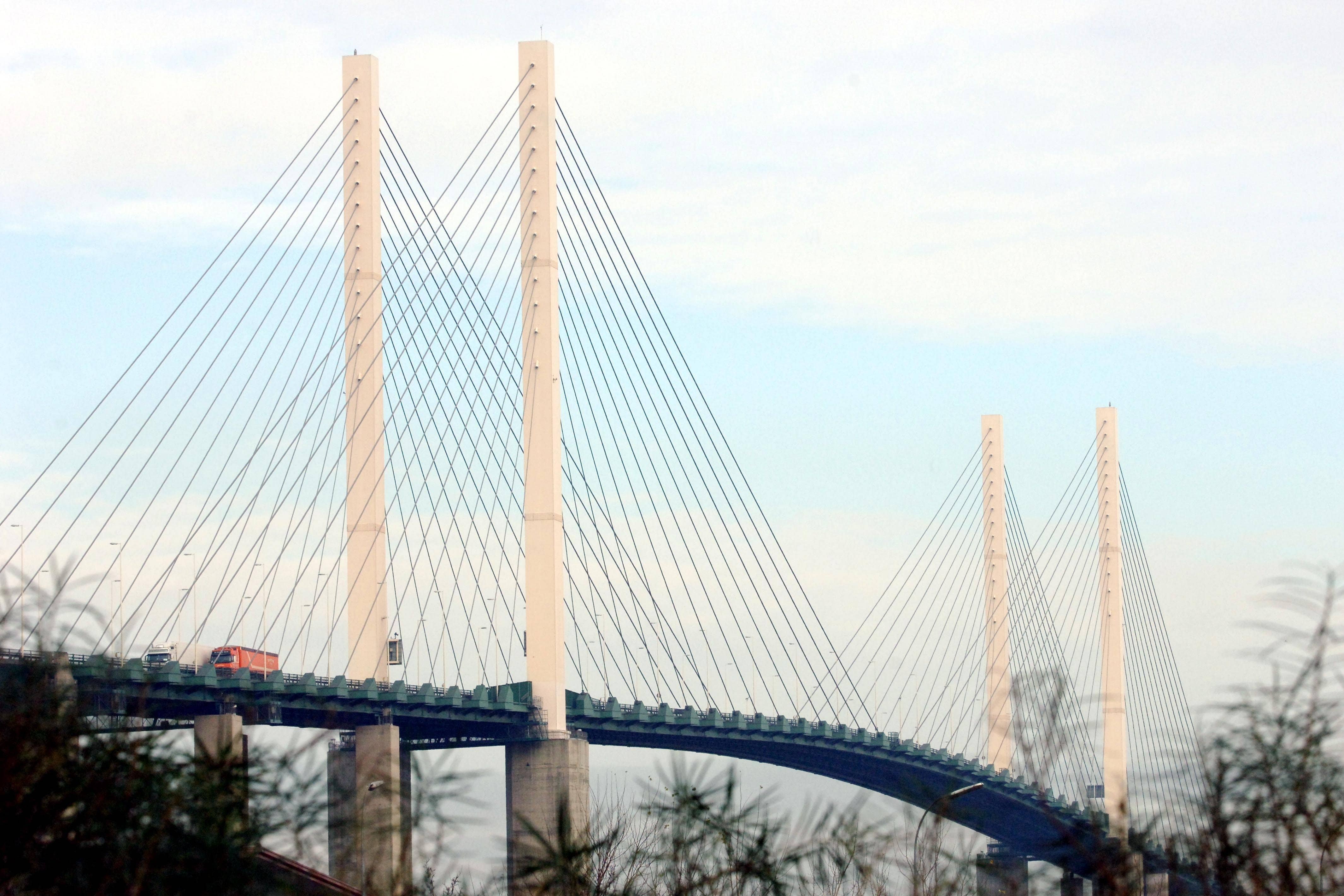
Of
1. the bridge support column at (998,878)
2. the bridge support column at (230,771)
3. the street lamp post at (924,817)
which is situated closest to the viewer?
the bridge support column at (230,771)

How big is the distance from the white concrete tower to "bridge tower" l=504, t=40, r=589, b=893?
0.03 metres

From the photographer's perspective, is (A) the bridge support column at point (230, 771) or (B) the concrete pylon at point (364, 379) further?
(B) the concrete pylon at point (364, 379)

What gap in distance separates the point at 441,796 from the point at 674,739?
5685 centimetres

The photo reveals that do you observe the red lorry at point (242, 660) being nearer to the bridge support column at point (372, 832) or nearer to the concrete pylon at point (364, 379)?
the concrete pylon at point (364, 379)

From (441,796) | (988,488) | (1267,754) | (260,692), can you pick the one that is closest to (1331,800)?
(1267,754)

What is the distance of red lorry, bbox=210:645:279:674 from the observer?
5638 cm

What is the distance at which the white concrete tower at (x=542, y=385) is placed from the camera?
→ 57.1 meters

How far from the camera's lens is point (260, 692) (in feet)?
178

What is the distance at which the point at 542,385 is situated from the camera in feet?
189

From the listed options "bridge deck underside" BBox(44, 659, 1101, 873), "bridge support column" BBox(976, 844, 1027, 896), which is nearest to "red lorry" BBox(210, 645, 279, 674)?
"bridge deck underside" BBox(44, 659, 1101, 873)

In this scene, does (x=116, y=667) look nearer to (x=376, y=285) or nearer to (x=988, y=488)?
(x=376, y=285)

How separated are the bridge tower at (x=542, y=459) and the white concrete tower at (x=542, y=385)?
3 cm

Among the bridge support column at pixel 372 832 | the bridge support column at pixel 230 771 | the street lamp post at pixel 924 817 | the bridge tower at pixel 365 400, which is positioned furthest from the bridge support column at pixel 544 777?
the bridge support column at pixel 230 771

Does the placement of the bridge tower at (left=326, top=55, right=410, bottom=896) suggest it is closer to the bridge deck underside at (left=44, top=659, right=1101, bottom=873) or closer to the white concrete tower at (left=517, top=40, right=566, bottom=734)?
the bridge deck underside at (left=44, top=659, right=1101, bottom=873)
